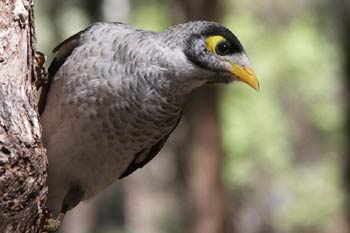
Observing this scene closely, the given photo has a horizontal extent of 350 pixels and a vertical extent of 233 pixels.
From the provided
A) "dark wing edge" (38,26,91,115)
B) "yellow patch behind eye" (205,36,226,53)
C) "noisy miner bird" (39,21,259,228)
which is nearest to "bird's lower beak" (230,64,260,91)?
"noisy miner bird" (39,21,259,228)

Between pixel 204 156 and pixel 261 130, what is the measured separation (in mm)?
9003

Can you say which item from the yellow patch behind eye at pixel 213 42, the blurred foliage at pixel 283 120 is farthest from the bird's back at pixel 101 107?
the blurred foliage at pixel 283 120

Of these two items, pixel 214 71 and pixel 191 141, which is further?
pixel 191 141

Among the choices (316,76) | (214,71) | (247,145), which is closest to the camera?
(214,71)

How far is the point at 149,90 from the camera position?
3609 mm

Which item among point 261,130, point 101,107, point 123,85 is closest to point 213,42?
point 123,85

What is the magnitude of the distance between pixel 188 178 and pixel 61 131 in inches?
182

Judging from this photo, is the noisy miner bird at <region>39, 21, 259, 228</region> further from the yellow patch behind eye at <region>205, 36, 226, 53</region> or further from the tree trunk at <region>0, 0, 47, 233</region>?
the tree trunk at <region>0, 0, 47, 233</region>

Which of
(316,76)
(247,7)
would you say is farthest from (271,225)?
(247,7)

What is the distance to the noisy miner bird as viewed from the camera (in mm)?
3559

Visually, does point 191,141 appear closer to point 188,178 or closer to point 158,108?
point 188,178

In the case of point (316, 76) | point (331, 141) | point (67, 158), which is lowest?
point (331, 141)

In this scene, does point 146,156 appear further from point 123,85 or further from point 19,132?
point 19,132

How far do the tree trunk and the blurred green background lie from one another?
17.9 feet
